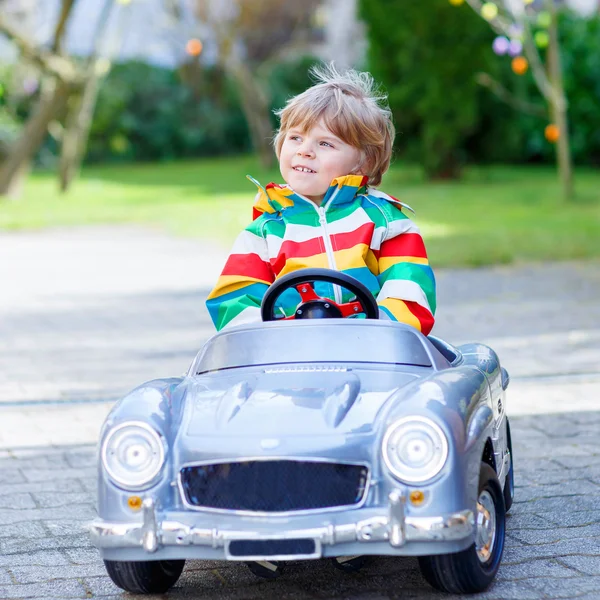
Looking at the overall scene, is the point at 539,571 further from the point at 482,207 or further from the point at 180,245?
the point at 482,207

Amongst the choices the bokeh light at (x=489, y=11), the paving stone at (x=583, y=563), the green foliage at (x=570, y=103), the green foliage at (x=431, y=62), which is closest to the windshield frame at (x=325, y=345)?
the paving stone at (x=583, y=563)

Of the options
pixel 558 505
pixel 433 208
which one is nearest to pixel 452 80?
pixel 433 208

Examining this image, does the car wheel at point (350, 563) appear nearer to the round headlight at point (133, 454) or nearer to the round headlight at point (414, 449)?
the round headlight at point (414, 449)

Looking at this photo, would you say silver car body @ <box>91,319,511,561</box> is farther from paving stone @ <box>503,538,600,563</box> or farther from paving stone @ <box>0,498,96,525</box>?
paving stone @ <box>0,498,96,525</box>

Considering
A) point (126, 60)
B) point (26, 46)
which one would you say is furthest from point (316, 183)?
point (126, 60)

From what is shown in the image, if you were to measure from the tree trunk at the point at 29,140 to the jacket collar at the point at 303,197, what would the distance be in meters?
17.2

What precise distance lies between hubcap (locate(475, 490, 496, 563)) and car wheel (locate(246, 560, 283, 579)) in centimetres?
58

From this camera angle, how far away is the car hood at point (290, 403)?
3062mm

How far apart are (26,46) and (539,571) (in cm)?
1805

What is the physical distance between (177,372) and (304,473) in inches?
149

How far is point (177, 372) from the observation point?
6.73 metres

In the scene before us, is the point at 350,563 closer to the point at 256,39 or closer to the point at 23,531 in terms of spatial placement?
the point at 23,531

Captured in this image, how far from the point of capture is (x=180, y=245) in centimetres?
1344

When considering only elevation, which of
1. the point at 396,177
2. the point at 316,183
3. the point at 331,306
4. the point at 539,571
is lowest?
the point at 396,177
